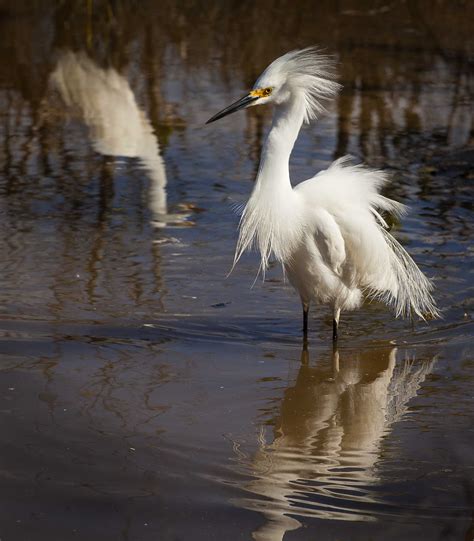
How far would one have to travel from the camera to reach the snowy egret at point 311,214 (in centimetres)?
479

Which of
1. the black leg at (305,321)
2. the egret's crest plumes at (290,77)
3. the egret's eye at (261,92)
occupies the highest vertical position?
the egret's crest plumes at (290,77)

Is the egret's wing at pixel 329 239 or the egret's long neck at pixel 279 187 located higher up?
the egret's long neck at pixel 279 187

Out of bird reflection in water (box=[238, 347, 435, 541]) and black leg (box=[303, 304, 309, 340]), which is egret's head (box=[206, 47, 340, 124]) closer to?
black leg (box=[303, 304, 309, 340])

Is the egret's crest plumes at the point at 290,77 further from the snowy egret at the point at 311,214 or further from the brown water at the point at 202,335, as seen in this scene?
A: the brown water at the point at 202,335

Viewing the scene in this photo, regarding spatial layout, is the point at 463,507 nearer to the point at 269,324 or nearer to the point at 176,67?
the point at 269,324

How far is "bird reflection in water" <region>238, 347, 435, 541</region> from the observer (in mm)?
3430

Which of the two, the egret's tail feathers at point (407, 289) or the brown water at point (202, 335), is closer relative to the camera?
the brown water at point (202, 335)

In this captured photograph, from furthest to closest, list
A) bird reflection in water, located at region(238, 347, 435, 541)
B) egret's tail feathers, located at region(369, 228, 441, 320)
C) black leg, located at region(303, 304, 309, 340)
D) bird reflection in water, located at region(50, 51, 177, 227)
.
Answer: bird reflection in water, located at region(50, 51, 177, 227), egret's tail feathers, located at region(369, 228, 441, 320), black leg, located at region(303, 304, 309, 340), bird reflection in water, located at region(238, 347, 435, 541)

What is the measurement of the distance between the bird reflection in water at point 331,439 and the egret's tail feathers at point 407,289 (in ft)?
1.20

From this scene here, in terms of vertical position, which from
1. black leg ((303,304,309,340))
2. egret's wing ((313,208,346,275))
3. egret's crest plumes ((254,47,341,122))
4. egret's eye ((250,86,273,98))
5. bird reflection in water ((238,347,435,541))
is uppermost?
egret's crest plumes ((254,47,341,122))

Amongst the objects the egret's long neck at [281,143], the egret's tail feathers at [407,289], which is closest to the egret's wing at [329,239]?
the egret's long neck at [281,143]

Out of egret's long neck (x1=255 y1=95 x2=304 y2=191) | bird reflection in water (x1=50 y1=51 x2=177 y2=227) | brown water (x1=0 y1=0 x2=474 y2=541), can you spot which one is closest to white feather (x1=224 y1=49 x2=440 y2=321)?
egret's long neck (x1=255 y1=95 x2=304 y2=191)

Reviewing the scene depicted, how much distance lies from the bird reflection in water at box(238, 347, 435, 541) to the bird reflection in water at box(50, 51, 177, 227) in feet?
7.23

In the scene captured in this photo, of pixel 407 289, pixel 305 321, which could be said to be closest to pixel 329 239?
pixel 305 321
